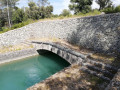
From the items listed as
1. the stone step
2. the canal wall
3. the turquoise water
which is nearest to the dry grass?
the canal wall

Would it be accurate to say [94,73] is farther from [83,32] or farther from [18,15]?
[18,15]

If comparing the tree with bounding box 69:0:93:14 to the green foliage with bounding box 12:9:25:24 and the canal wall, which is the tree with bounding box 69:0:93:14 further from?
the green foliage with bounding box 12:9:25:24

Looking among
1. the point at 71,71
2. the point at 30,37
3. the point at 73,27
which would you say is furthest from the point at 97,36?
the point at 30,37

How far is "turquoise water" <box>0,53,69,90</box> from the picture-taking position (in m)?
6.52

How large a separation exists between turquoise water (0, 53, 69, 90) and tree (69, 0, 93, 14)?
12637 mm

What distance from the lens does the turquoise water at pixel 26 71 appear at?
21.4 feet

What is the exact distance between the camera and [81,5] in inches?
690

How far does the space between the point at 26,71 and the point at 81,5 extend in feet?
50.8

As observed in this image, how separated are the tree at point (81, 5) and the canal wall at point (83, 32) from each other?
28.8 feet

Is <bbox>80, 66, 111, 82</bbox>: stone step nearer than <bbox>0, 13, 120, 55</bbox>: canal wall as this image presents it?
Yes

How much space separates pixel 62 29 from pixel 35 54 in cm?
445

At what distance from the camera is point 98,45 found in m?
7.09

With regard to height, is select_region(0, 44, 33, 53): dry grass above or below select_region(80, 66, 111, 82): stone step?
below

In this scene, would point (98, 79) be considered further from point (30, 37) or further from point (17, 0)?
point (17, 0)
